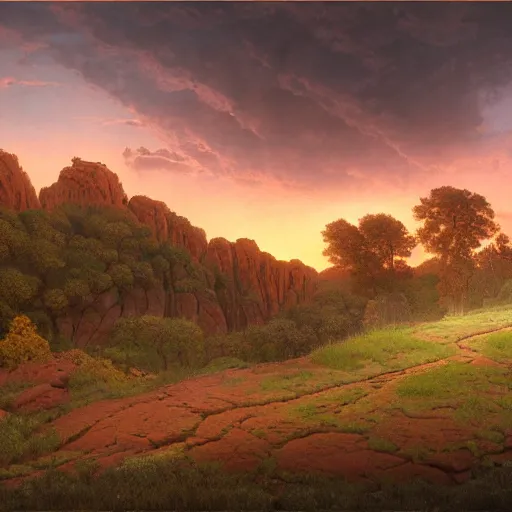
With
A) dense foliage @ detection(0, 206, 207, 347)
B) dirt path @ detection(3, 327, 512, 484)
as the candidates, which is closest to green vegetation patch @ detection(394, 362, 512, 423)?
dirt path @ detection(3, 327, 512, 484)

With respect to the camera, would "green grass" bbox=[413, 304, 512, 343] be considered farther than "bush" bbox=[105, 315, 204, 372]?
No

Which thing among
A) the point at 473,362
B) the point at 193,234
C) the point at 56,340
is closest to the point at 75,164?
the point at 193,234

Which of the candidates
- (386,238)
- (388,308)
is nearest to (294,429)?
(388,308)

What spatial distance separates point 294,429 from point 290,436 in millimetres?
397

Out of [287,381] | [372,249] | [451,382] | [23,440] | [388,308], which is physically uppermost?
[372,249]

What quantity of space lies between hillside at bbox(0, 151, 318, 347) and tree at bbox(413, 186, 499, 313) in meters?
15.7

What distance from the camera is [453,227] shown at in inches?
1421

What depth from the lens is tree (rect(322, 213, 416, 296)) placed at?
1754 inches

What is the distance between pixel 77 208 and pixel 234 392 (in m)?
27.9

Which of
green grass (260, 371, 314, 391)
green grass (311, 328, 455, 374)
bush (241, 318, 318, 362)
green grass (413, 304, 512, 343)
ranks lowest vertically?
bush (241, 318, 318, 362)

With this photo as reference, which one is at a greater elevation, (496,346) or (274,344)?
(496,346)

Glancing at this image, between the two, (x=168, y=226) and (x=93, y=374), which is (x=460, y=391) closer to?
(x=93, y=374)

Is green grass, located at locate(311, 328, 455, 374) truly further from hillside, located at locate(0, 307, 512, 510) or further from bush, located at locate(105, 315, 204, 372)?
bush, located at locate(105, 315, 204, 372)

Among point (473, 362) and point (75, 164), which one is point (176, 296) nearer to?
point (75, 164)
